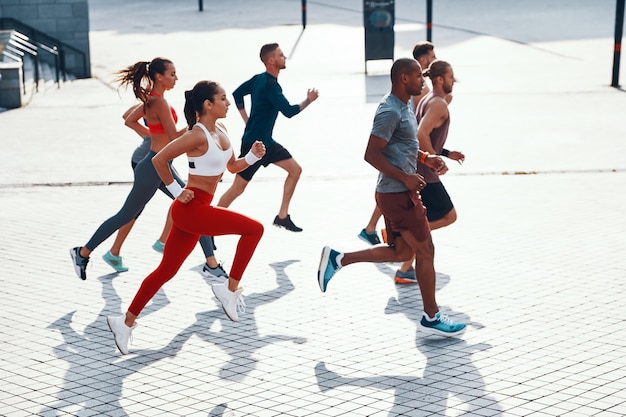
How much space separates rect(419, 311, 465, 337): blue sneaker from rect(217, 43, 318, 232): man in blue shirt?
9.95ft

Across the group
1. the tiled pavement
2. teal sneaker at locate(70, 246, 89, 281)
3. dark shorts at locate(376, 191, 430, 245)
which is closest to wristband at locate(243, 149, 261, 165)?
dark shorts at locate(376, 191, 430, 245)

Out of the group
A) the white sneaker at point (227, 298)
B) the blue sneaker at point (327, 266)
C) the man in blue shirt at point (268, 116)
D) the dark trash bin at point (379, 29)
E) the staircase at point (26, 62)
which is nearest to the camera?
the white sneaker at point (227, 298)

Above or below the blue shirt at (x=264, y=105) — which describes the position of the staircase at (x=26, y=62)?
below

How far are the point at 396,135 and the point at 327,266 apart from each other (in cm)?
116

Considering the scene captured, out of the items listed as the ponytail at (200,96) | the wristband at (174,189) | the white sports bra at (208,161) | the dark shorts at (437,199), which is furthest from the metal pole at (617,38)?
the wristband at (174,189)

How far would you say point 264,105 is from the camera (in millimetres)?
9703

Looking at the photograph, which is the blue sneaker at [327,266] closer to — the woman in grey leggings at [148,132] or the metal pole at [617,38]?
the woman in grey leggings at [148,132]

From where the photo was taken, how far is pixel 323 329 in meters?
7.20

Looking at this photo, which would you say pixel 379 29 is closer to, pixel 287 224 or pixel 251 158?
pixel 287 224

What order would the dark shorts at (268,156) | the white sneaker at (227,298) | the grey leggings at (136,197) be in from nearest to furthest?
the white sneaker at (227,298)
the grey leggings at (136,197)
the dark shorts at (268,156)

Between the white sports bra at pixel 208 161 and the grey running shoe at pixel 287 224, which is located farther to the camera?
the grey running shoe at pixel 287 224

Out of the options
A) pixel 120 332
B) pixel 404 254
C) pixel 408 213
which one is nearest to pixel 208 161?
pixel 120 332

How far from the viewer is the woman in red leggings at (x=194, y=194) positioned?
675 centimetres

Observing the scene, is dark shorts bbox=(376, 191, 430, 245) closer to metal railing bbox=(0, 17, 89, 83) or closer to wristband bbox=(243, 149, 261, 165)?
wristband bbox=(243, 149, 261, 165)
